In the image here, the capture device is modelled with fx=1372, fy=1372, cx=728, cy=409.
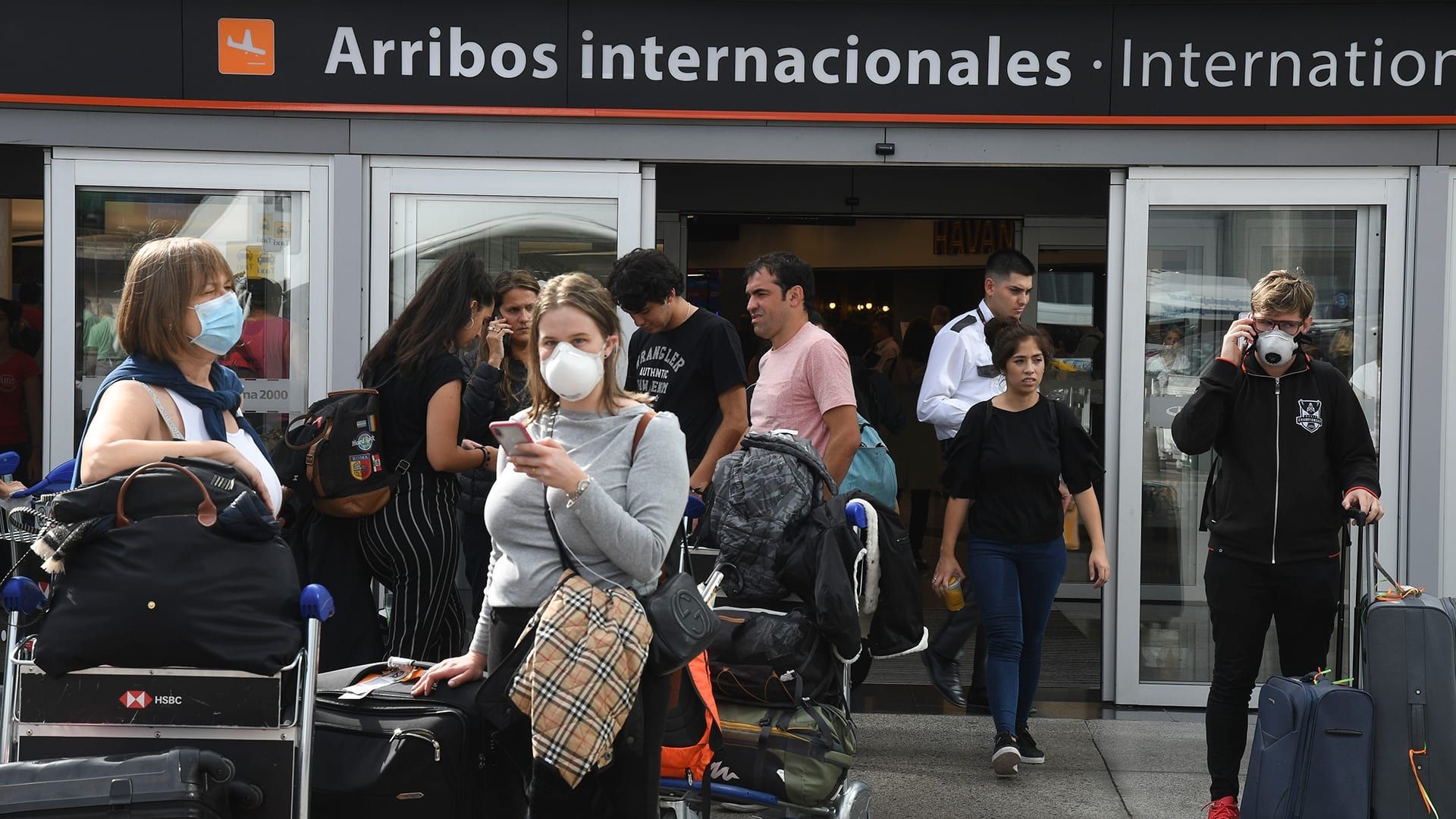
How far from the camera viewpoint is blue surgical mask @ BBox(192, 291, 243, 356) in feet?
11.0

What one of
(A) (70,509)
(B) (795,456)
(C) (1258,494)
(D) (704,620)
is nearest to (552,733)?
(D) (704,620)

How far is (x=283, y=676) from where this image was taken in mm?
3320

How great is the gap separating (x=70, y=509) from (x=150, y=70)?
12.1ft

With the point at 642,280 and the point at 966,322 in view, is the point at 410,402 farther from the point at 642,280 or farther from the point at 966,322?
the point at 966,322

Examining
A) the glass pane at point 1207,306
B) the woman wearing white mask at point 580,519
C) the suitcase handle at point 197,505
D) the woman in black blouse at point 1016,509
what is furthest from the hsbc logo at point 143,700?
the glass pane at point 1207,306

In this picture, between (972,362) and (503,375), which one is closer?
(503,375)

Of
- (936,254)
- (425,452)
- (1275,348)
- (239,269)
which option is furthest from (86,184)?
(936,254)

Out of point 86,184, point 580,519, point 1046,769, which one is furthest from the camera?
point 86,184

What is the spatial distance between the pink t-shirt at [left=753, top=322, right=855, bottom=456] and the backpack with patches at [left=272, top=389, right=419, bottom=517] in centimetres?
138

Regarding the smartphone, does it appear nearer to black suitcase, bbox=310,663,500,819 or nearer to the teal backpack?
black suitcase, bbox=310,663,500,819

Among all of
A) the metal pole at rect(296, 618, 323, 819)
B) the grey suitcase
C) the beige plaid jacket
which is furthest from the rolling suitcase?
the grey suitcase

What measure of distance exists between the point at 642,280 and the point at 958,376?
173 centimetres

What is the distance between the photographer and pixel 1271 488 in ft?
14.8

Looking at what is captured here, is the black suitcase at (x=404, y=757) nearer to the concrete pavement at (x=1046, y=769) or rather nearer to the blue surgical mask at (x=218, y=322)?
the blue surgical mask at (x=218, y=322)
